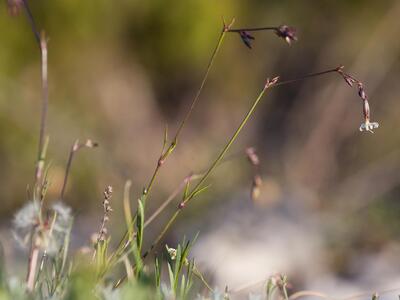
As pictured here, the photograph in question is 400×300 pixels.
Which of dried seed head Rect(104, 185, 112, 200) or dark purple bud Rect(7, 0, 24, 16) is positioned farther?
dried seed head Rect(104, 185, 112, 200)

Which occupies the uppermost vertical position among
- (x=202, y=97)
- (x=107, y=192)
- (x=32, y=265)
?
(x=202, y=97)

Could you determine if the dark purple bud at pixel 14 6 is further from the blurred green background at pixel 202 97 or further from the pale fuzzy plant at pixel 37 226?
the blurred green background at pixel 202 97

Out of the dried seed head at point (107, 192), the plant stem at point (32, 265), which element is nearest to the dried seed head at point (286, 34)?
the dried seed head at point (107, 192)

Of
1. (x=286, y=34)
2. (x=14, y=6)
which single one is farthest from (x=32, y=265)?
(x=286, y=34)

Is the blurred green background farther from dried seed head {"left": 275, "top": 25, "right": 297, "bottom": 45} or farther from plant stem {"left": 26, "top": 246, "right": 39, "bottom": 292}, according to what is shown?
plant stem {"left": 26, "top": 246, "right": 39, "bottom": 292}

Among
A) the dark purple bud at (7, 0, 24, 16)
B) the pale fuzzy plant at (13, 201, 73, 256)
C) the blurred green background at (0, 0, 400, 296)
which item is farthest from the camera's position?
the blurred green background at (0, 0, 400, 296)

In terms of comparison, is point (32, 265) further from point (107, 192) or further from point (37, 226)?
point (107, 192)

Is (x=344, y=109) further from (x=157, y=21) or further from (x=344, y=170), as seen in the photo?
(x=157, y=21)

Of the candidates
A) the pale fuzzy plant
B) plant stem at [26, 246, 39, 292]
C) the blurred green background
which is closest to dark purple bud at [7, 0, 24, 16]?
the pale fuzzy plant
